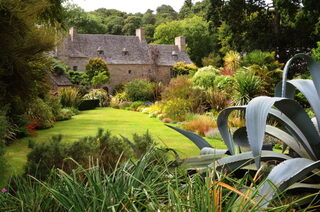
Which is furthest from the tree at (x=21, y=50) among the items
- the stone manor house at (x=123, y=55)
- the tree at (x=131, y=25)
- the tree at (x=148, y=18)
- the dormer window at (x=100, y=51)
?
the tree at (x=148, y=18)

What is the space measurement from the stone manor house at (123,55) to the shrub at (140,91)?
1177 cm

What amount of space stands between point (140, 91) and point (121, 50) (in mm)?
15590

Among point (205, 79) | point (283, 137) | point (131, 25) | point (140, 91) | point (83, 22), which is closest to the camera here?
point (283, 137)

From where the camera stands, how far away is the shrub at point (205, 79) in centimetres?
1820

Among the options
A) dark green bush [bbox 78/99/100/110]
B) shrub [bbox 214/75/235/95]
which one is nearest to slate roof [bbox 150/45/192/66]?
dark green bush [bbox 78/99/100/110]

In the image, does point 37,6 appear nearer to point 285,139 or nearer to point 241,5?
point 285,139

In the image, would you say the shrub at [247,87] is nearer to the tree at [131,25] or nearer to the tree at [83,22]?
the tree at [83,22]

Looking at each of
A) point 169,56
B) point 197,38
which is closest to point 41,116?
point 169,56

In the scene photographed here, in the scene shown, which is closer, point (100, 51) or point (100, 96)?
point (100, 96)

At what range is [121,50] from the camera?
40812mm

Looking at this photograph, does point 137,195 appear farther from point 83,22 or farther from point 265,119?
point 83,22

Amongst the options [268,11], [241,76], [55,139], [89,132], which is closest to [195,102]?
[241,76]

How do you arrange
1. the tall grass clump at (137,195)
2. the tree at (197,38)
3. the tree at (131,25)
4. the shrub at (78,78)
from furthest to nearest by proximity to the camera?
1. the tree at (131,25)
2. the tree at (197,38)
3. the shrub at (78,78)
4. the tall grass clump at (137,195)

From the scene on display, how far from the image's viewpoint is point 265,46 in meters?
20.8
